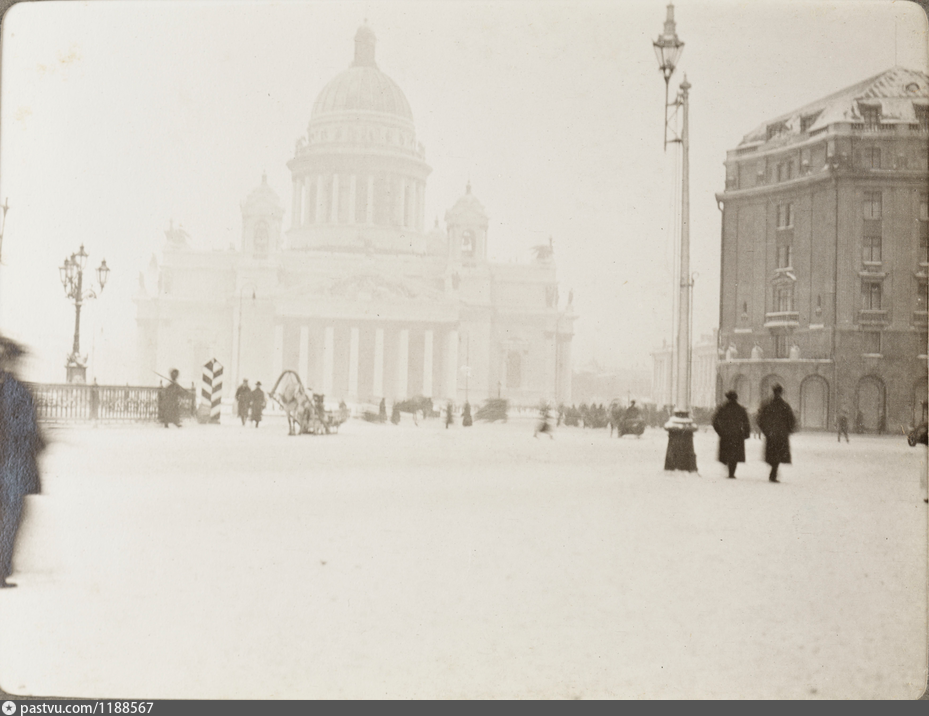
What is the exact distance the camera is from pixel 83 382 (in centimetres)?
526

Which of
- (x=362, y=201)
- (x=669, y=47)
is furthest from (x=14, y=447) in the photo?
(x=669, y=47)

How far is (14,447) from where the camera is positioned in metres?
4.78

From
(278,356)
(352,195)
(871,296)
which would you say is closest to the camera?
(871,296)

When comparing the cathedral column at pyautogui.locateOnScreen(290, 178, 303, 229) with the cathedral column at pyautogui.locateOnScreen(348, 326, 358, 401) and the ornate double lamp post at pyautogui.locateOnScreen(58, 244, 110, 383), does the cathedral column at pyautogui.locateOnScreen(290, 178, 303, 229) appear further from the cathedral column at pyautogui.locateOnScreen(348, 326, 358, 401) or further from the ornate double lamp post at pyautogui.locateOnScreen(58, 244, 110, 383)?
the ornate double lamp post at pyautogui.locateOnScreen(58, 244, 110, 383)

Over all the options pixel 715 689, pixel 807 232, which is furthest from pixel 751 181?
pixel 715 689

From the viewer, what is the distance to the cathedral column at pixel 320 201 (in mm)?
5566

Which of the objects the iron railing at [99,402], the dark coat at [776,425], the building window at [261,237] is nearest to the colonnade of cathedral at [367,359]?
the building window at [261,237]

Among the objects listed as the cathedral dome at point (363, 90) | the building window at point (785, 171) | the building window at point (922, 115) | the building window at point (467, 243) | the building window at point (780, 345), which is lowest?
the building window at point (780, 345)

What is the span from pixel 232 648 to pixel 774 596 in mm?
2927

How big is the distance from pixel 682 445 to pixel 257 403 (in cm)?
278

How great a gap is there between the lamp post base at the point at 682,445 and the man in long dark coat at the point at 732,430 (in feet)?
0.58

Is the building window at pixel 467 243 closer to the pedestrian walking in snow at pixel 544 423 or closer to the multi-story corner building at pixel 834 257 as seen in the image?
the pedestrian walking in snow at pixel 544 423

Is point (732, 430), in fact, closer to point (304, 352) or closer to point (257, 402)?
point (304, 352)

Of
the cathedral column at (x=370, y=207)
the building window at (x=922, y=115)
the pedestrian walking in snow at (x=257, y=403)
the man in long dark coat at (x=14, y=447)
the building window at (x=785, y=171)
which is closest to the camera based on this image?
the man in long dark coat at (x=14, y=447)
